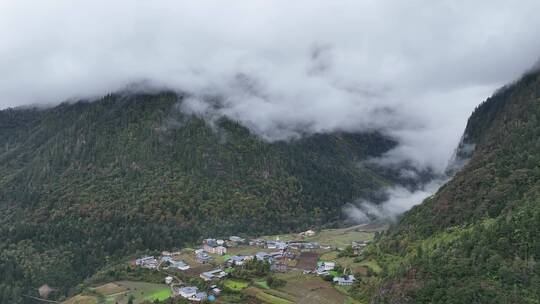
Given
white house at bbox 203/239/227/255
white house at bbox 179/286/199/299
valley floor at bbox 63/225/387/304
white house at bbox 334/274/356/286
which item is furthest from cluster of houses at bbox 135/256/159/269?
white house at bbox 334/274/356/286

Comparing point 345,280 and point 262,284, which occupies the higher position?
point 262,284

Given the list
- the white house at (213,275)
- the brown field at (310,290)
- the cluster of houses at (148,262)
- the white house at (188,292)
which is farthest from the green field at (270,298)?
the cluster of houses at (148,262)

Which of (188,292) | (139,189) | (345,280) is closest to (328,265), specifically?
(345,280)

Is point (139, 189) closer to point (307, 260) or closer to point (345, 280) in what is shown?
point (307, 260)

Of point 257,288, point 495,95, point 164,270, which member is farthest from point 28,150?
point 495,95

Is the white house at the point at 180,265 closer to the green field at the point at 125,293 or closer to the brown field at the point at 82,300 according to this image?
the green field at the point at 125,293

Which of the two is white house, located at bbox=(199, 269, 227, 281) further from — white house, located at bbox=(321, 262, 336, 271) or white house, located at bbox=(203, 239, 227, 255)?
white house, located at bbox=(203, 239, 227, 255)

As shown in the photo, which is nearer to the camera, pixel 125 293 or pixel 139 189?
pixel 125 293
